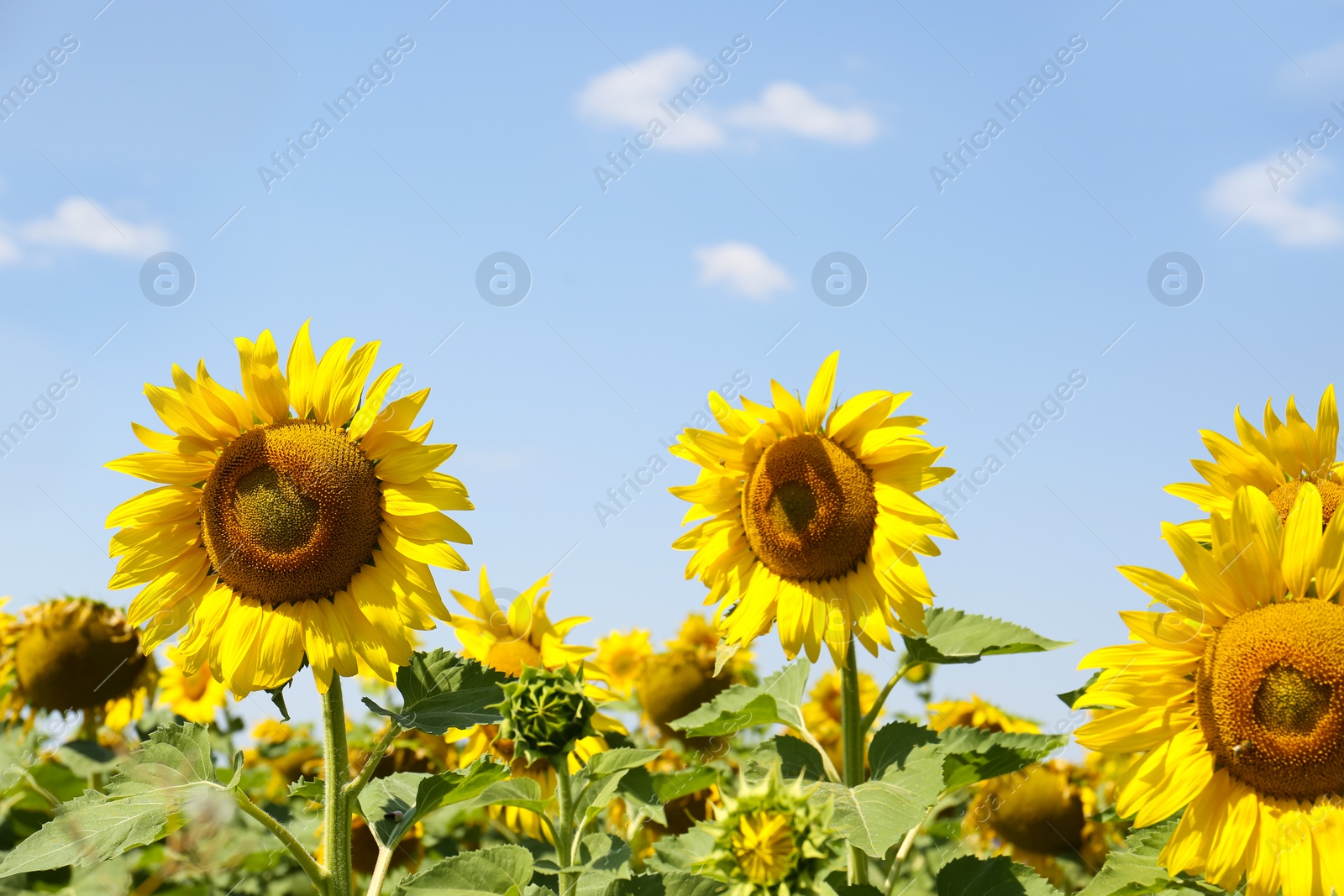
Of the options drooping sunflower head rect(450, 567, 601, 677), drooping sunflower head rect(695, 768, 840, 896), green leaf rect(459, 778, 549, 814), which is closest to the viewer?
drooping sunflower head rect(695, 768, 840, 896)

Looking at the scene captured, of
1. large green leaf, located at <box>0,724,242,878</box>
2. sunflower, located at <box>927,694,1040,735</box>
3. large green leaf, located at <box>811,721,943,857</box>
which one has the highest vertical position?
large green leaf, located at <box>0,724,242,878</box>

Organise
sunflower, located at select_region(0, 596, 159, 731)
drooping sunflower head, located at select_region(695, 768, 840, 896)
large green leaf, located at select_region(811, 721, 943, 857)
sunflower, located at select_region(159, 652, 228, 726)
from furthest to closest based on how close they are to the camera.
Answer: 1. sunflower, located at select_region(159, 652, 228, 726)
2. sunflower, located at select_region(0, 596, 159, 731)
3. large green leaf, located at select_region(811, 721, 943, 857)
4. drooping sunflower head, located at select_region(695, 768, 840, 896)

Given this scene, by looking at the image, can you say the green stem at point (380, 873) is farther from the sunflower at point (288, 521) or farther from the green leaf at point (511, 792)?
the sunflower at point (288, 521)

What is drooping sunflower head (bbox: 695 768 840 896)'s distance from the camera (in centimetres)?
226

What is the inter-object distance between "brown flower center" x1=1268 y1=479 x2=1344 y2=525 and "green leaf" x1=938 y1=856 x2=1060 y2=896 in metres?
1.46

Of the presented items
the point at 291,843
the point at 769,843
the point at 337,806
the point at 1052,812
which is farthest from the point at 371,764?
the point at 1052,812

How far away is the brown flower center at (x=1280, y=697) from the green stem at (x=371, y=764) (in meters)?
2.43

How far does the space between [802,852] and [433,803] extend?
1.43 metres

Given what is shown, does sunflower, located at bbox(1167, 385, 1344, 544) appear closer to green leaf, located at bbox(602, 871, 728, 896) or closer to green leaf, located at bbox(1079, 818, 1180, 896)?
green leaf, located at bbox(1079, 818, 1180, 896)

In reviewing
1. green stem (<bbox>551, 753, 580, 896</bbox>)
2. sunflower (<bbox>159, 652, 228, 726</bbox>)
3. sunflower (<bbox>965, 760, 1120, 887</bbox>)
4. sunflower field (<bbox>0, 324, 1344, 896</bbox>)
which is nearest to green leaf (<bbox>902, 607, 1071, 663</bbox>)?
sunflower field (<bbox>0, 324, 1344, 896</bbox>)

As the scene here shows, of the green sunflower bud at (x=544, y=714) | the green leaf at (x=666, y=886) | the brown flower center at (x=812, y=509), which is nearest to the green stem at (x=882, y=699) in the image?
the brown flower center at (x=812, y=509)

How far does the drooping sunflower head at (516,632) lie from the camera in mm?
4723

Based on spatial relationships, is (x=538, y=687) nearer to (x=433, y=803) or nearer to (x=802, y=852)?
(x=433, y=803)

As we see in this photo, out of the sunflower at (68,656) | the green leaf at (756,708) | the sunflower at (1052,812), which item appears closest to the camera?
the green leaf at (756,708)
